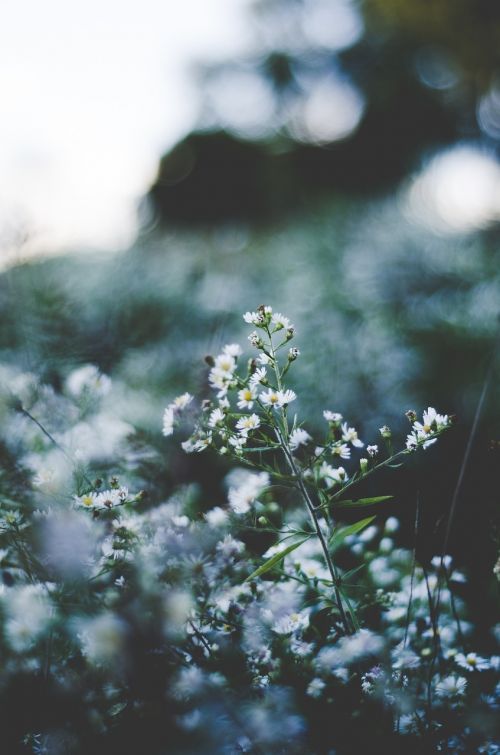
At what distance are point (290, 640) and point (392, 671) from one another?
0.24m

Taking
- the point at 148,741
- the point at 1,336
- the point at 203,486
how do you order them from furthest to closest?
the point at 1,336, the point at 203,486, the point at 148,741

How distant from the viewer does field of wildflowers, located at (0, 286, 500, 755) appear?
1.12m

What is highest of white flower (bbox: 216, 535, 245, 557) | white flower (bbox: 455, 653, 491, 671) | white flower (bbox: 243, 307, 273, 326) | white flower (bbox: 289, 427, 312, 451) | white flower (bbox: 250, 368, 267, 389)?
white flower (bbox: 243, 307, 273, 326)

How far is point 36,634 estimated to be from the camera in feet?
4.33

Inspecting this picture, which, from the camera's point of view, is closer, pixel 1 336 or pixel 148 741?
pixel 148 741

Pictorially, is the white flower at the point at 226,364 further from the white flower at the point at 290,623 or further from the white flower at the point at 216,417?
the white flower at the point at 290,623

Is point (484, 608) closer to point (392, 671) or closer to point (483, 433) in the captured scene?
point (392, 671)

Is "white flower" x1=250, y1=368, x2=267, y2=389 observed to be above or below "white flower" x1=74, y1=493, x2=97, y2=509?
above

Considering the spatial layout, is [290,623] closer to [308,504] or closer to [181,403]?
[308,504]

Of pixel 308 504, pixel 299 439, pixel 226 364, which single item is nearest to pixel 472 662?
pixel 308 504

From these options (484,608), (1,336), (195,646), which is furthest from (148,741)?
(1,336)

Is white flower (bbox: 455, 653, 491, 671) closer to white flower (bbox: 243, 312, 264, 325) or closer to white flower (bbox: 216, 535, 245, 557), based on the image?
white flower (bbox: 216, 535, 245, 557)

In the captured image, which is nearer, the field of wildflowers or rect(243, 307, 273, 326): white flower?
the field of wildflowers

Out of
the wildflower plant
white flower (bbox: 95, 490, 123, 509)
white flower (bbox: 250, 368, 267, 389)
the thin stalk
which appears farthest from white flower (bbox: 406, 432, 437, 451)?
white flower (bbox: 95, 490, 123, 509)
